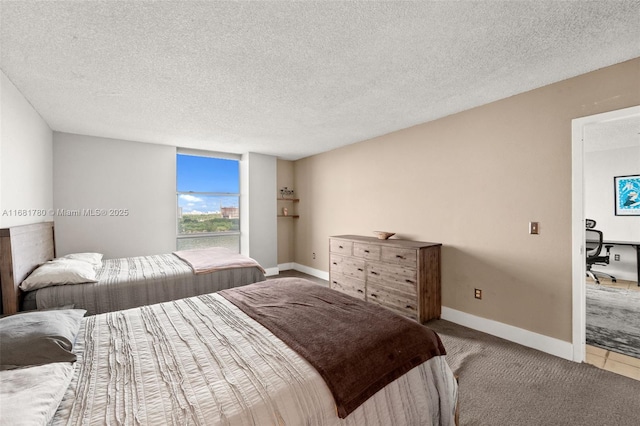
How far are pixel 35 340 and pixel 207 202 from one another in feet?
13.2

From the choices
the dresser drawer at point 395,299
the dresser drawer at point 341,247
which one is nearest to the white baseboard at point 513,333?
the dresser drawer at point 395,299

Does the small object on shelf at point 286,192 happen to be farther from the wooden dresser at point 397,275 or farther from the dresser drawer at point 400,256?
the dresser drawer at point 400,256

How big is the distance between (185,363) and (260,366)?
1.19ft

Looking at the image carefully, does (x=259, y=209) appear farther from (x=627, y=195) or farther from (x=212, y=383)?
(x=627, y=195)

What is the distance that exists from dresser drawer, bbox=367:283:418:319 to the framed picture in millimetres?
5066

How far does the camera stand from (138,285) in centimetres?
268

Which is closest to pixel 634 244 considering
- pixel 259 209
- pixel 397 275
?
pixel 397 275

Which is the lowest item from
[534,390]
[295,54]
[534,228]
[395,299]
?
[534,390]

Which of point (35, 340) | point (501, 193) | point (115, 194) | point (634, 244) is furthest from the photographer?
point (634, 244)

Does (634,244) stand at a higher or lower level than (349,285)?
higher

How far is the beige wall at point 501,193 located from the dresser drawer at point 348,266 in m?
0.72

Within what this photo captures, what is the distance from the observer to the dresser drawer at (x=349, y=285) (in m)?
3.78

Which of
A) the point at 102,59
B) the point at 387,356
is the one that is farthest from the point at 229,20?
the point at 387,356

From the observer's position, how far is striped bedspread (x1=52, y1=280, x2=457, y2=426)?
98 cm
